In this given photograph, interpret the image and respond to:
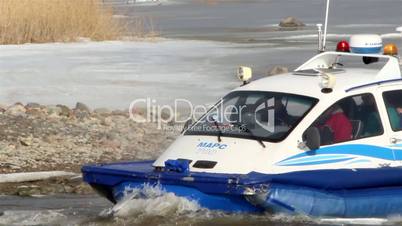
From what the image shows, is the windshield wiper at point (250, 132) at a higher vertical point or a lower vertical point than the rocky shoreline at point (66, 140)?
higher

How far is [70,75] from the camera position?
1948 cm

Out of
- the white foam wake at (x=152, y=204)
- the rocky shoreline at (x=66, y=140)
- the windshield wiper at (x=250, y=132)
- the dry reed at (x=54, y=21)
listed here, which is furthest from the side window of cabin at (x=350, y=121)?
the dry reed at (x=54, y=21)

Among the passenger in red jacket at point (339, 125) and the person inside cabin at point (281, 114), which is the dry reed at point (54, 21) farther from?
the passenger in red jacket at point (339, 125)

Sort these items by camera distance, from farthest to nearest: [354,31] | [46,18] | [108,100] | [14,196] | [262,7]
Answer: [262,7], [354,31], [46,18], [108,100], [14,196]

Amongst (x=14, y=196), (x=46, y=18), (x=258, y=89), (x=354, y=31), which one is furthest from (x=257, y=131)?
(x=354, y=31)

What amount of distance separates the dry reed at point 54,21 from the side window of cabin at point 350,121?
15.2 m

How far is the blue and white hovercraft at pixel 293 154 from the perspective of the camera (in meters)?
8.86

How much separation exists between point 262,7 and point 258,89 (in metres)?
34.5

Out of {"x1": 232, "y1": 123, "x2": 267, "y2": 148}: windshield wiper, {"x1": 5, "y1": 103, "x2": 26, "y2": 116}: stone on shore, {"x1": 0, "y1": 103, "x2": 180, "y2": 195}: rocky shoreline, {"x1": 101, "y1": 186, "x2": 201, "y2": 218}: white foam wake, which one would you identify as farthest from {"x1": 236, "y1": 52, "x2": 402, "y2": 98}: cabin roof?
{"x1": 5, "y1": 103, "x2": 26, "y2": 116}: stone on shore

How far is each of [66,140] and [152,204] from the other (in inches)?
196

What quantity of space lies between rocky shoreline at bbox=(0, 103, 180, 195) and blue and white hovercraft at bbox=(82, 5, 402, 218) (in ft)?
8.03

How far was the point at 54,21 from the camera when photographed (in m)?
25.0

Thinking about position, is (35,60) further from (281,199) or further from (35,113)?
(281,199)

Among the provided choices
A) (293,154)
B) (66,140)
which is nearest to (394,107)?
(293,154)
